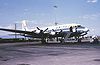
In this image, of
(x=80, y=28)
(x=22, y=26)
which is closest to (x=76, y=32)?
(x=80, y=28)

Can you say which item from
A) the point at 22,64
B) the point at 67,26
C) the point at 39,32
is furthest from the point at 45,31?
the point at 22,64

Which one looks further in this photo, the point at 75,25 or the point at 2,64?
the point at 75,25

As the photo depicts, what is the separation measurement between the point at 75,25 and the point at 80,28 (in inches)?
57.6

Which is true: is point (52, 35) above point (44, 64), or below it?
above

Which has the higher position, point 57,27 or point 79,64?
point 57,27

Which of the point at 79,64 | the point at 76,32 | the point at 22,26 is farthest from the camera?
the point at 22,26

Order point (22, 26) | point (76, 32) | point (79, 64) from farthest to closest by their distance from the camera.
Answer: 1. point (22, 26)
2. point (76, 32)
3. point (79, 64)

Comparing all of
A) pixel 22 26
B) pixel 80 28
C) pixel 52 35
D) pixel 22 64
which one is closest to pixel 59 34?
pixel 52 35

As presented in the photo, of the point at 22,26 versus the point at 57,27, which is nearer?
the point at 57,27

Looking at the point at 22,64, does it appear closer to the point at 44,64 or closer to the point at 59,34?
the point at 44,64

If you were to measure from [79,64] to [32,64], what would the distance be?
10.0ft

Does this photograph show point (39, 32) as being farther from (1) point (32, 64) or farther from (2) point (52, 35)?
(1) point (32, 64)

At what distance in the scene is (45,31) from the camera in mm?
56438

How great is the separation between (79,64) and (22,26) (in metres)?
71.8
